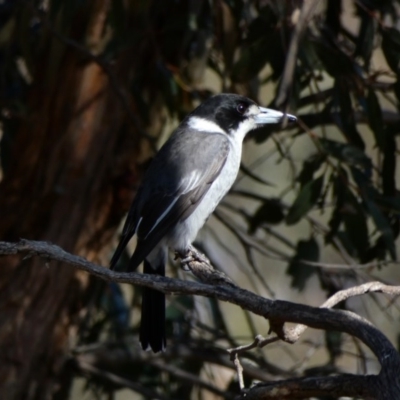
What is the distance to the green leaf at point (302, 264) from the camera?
4062 mm

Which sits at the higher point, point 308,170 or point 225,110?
point 225,110

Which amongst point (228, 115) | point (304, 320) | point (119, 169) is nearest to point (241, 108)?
point (228, 115)

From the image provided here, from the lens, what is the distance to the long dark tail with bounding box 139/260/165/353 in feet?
11.9

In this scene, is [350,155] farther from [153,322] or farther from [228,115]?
[153,322]

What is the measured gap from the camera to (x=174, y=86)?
4.23 m

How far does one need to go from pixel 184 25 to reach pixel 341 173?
85cm

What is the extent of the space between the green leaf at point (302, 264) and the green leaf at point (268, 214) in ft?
0.80

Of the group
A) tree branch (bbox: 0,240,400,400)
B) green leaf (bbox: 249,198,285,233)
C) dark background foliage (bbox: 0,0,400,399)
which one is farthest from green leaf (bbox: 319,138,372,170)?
tree branch (bbox: 0,240,400,400)

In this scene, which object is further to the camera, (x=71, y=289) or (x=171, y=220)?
(x=71, y=289)

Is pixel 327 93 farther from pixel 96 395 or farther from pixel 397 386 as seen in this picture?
pixel 397 386

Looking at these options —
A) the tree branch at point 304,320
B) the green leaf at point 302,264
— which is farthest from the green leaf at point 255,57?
the tree branch at point 304,320

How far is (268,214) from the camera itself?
4344mm

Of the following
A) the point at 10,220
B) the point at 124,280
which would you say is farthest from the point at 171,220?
the point at 124,280

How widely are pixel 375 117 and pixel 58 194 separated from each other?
4.43 feet
